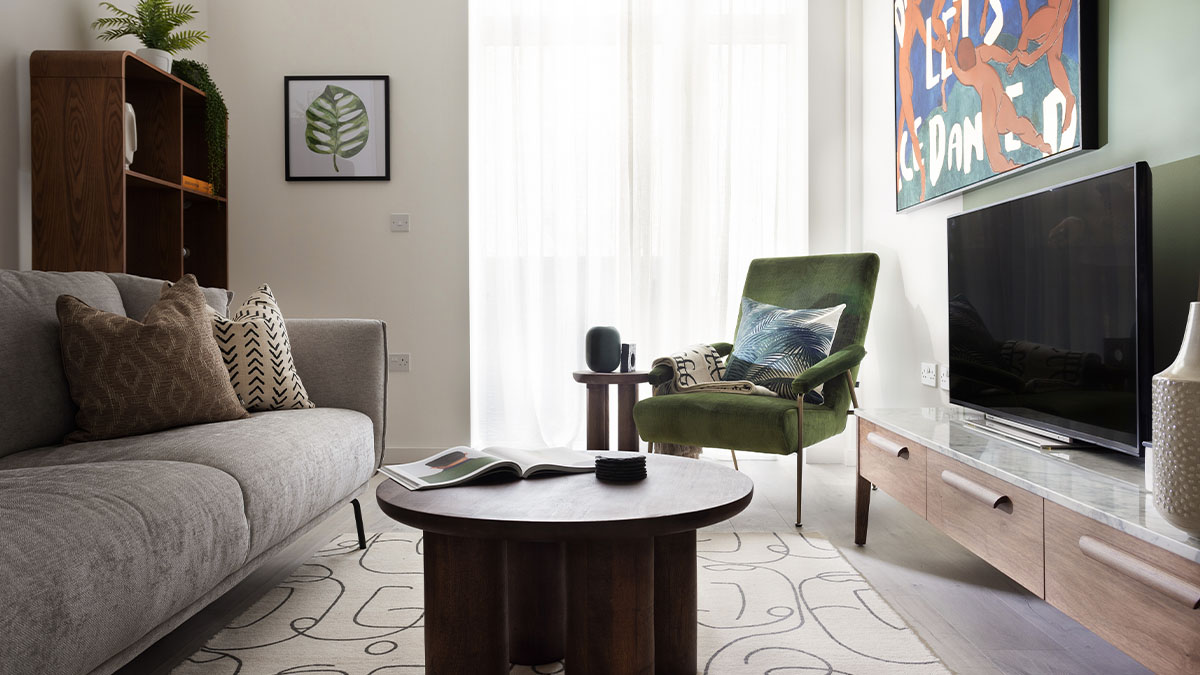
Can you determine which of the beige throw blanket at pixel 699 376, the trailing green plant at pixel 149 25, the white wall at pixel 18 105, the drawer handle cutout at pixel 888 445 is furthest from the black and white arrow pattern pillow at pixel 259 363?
the drawer handle cutout at pixel 888 445

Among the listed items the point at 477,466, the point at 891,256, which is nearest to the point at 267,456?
the point at 477,466

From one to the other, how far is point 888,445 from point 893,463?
59mm

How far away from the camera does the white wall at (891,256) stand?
120 inches

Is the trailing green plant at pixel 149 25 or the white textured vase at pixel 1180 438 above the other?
the trailing green plant at pixel 149 25

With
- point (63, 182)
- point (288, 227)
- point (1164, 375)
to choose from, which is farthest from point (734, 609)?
point (288, 227)

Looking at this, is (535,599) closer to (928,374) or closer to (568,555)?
(568,555)

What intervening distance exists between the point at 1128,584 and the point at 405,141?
3608 millimetres

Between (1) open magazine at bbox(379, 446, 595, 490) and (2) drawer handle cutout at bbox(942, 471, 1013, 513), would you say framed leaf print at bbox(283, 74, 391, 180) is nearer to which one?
(1) open magazine at bbox(379, 446, 595, 490)

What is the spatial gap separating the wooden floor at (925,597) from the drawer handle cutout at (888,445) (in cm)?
33

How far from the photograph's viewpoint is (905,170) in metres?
3.22

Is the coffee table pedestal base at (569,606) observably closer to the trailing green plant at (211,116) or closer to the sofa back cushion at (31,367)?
the sofa back cushion at (31,367)

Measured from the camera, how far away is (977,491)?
1.73 meters

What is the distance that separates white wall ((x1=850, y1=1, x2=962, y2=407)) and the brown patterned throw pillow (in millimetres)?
2547

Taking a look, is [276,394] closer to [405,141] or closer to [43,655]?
[43,655]
